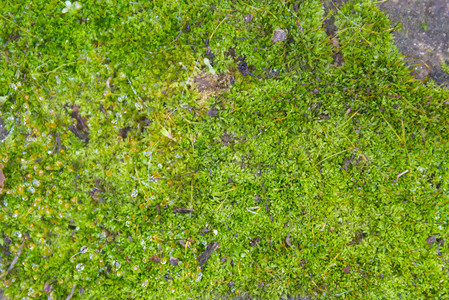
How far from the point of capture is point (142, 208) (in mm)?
3232

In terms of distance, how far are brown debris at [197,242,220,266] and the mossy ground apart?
0.10 ft


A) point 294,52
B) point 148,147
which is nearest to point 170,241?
point 148,147

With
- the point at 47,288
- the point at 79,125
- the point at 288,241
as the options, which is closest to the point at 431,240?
the point at 288,241

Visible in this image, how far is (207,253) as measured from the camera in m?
3.25

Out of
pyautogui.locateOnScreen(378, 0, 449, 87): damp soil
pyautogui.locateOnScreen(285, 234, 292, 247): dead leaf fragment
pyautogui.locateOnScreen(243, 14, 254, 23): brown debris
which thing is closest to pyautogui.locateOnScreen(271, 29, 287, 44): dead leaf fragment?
pyautogui.locateOnScreen(243, 14, 254, 23): brown debris

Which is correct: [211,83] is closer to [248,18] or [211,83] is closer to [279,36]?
[248,18]

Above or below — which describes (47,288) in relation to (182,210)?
below

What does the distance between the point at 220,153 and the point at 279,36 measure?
1.84m

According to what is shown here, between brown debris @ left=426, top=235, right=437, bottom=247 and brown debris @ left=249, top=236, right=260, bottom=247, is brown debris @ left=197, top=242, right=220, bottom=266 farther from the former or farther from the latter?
brown debris @ left=426, top=235, right=437, bottom=247

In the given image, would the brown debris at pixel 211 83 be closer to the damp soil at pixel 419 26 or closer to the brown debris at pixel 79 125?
the brown debris at pixel 79 125

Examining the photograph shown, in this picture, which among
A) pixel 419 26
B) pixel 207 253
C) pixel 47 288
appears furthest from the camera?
pixel 419 26

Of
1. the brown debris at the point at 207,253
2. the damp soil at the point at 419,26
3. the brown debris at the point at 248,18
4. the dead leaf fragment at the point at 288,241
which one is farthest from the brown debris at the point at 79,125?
the damp soil at the point at 419,26

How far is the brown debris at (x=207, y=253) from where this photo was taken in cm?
323

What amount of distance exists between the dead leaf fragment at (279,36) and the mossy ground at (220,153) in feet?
Answer: 0.23
